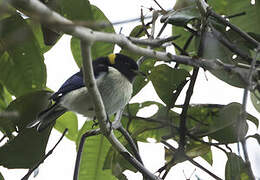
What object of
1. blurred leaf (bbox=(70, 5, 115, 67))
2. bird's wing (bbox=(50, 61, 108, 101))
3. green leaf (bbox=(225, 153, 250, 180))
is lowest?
green leaf (bbox=(225, 153, 250, 180))

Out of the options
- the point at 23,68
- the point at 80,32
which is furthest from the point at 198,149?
the point at 80,32

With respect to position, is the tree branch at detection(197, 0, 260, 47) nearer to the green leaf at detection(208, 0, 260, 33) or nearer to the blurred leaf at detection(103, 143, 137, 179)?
the green leaf at detection(208, 0, 260, 33)

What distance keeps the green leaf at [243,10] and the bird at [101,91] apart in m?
0.74

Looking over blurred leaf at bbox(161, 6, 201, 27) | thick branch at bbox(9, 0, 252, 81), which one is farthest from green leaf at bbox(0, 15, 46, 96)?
thick branch at bbox(9, 0, 252, 81)

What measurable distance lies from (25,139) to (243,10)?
66.9 inches

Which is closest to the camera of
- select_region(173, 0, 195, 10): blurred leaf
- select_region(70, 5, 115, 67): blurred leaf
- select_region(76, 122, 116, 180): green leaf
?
select_region(173, 0, 195, 10): blurred leaf

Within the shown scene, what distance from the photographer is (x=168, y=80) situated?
3.20 metres

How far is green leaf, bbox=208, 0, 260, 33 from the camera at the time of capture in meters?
3.40

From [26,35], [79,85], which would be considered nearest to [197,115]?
[79,85]

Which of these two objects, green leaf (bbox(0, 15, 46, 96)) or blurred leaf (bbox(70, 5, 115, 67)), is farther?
blurred leaf (bbox(70, 5, 115, 67))

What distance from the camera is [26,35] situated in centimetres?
104

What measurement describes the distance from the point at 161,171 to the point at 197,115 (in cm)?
53

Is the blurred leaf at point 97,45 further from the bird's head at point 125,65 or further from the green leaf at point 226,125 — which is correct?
the green leaf at point 226,125

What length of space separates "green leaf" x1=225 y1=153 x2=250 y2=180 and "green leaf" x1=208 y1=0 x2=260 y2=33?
3.01ft
